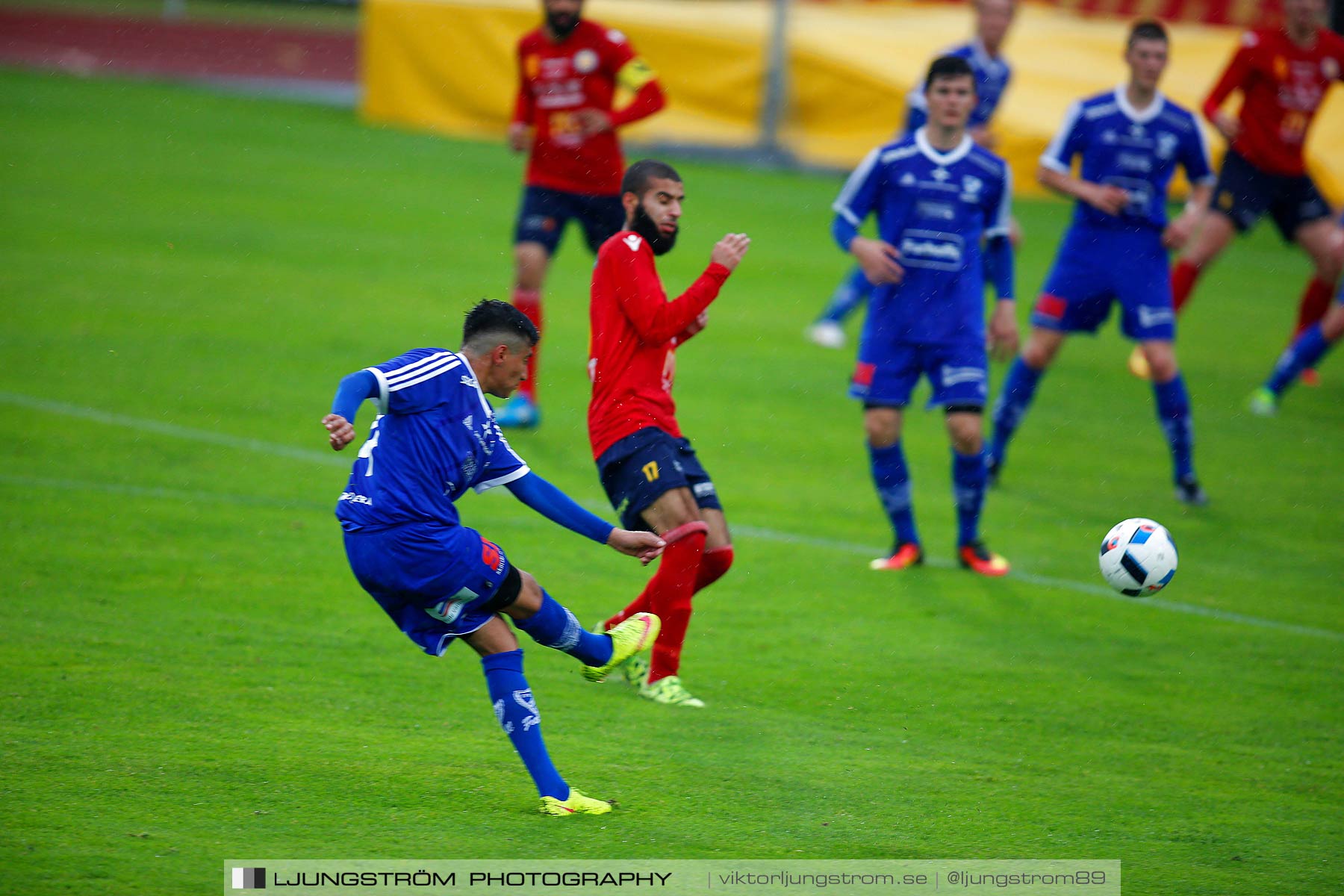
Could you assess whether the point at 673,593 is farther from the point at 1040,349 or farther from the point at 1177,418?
the point at 1177,418

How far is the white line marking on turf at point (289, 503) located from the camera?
23.0ft

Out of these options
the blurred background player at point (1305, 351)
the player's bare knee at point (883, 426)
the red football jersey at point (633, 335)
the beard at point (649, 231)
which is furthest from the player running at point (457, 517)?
the blurred background player at point (1305, 351)

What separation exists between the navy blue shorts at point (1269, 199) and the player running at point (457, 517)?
7.94 m

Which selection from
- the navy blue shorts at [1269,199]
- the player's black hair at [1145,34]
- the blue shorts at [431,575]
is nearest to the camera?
the blue shorts at [431,575]

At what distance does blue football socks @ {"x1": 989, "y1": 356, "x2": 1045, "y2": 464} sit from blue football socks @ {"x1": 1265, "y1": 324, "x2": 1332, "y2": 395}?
284 cm

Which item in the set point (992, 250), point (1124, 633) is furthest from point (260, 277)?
point (1124, 633)

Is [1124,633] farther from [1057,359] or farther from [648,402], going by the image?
[1057,359]

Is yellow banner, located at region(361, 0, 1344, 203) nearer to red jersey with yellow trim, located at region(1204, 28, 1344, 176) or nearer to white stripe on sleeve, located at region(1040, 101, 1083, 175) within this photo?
red jersey with yellow trim, located at region(1204, 28, 1344, 176)

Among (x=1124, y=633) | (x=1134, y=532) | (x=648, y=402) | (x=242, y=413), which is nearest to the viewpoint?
(x=648, y=402)

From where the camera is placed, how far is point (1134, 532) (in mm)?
6152

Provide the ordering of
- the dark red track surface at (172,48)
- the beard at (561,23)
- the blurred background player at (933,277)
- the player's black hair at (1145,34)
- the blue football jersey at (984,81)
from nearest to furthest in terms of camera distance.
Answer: the blurred background player at (933,277)
the player's black hair at (1145,34)
the beard at (561,23)
the blue football jersey at (984,81)
the dark red track surface at (172,48)

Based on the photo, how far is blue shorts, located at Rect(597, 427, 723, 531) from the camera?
552 cm

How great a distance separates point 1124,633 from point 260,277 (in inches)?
336

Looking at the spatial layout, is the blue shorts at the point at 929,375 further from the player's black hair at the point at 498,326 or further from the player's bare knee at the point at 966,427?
the player's black hair at the point at 498,326
